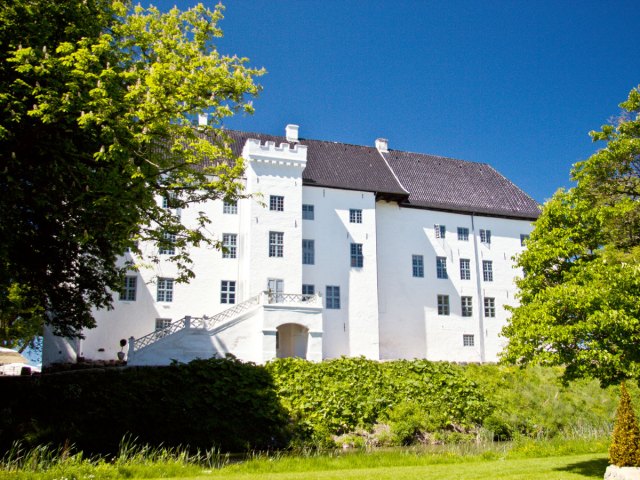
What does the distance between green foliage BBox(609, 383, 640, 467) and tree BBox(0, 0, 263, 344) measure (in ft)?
31.8

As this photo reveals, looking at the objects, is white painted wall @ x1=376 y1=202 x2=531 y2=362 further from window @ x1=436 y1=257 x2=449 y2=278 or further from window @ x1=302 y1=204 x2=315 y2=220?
window @ x1=302 y1=204 x2=315 y2=220

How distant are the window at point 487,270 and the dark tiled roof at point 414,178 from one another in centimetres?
300

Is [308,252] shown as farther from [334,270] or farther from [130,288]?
[130,288]

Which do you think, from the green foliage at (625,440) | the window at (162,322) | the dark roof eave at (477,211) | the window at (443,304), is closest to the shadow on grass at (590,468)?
the green foliage at (625,440)

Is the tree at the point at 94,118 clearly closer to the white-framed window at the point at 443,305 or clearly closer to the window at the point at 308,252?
the window at the point at 308,252

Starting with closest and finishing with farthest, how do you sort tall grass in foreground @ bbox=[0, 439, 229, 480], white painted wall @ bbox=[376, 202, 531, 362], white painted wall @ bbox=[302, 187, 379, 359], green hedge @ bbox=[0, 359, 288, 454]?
tall grass in foreground @ bbox=[0, 439, 229, 480]
green hedge @ bbox=[0, 359, 288, 454]
white painted wall @ bbox=[302, 187, 379, 359]
white painted wall @ bbox=[376, 202, 531, 362]

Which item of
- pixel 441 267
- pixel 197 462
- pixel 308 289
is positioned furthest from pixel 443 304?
pixel 197 462

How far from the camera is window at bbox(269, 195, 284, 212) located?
2833 centimetres

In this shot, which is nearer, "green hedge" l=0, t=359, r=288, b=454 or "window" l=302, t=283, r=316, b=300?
"green hedge" l=0, t=359, r=288, b=454

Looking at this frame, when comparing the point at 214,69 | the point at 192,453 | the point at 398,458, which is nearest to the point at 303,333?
the point at 192,453

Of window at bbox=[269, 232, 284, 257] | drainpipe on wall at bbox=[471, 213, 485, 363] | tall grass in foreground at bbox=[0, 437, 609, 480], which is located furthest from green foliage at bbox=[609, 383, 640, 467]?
drainpipe on wall at bbox=[471, 213, 485, 363]

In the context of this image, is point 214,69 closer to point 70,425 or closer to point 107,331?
point 70,425

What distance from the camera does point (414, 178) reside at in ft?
113

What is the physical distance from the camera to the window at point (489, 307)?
32812 millimetres
